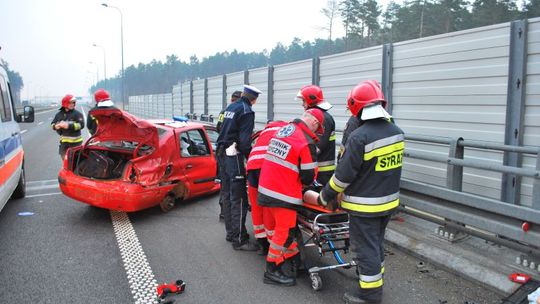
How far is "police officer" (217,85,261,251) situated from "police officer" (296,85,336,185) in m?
0.63

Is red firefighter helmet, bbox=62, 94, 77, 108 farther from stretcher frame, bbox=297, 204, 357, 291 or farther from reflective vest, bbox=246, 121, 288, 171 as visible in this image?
stretcher frame, bbox=297, 204, 357, 291

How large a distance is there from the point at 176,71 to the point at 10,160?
317 feet

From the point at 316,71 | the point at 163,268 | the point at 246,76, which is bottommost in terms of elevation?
the point at 163,268

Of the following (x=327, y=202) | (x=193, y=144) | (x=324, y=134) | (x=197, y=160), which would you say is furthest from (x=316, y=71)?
(x=327, y=202)

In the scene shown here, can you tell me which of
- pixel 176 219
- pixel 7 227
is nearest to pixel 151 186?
pixel 176 219

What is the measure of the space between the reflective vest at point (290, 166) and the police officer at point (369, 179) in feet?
1.37

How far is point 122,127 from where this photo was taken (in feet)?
21.9

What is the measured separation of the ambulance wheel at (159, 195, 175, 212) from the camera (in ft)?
21.2

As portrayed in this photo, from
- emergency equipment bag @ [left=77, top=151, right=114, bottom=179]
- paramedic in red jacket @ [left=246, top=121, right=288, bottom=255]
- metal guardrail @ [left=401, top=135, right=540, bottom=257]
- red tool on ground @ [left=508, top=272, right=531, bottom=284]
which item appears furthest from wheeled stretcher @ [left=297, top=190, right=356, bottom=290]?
emergency equipment bag @ [left=77, top=151, right=114, bottom=179]

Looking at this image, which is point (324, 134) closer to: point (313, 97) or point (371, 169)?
point (313, 97)

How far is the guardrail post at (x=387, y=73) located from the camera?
20.2ft

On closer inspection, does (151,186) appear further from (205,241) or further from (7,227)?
(7,227)

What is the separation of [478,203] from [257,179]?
221cm

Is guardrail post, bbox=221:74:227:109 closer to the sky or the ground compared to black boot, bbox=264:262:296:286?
closer to the sky
